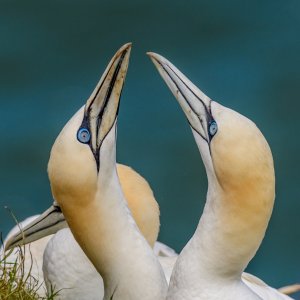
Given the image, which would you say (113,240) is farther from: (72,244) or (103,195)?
(72,244)

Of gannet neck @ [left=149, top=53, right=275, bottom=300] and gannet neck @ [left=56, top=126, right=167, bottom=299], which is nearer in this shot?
gannet neck @ [left=149, top=53, right=275, bottom=300]

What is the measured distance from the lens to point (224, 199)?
21.8ft

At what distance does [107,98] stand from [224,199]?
2.64 feet

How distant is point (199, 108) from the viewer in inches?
267

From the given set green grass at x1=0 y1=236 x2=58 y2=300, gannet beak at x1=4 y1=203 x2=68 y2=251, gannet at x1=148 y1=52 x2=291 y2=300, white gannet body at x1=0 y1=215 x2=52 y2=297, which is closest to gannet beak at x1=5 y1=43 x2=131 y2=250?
gannet at x1=148 y1=52 x2=291 y2=300

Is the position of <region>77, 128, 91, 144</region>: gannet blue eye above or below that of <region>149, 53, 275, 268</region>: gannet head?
above

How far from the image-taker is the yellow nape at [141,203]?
8062 millimetres

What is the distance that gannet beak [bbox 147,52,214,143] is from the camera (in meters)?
6.74

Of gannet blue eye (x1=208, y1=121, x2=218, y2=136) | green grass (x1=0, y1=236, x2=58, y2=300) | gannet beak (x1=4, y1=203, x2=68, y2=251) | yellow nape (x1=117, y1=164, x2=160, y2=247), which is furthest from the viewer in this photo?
yellow nape (x1=117, y1=164, x2=160, y2=247)

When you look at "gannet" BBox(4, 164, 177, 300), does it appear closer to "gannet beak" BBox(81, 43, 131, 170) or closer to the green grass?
the green grass

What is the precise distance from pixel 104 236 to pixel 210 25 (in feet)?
17.1

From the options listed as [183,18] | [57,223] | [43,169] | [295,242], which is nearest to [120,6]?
[183,18]

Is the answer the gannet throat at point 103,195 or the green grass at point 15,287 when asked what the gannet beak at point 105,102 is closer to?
the gannet throat at point 103,195

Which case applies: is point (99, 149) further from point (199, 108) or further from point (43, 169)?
point (43, 169)
